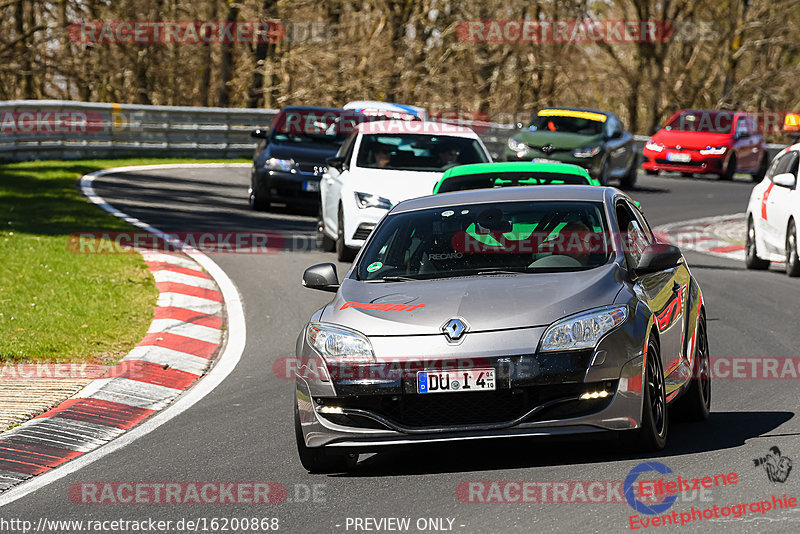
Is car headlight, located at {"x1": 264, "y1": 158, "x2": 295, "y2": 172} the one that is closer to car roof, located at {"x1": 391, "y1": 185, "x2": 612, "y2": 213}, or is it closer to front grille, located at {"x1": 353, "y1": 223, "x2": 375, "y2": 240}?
front grille, located at {"x1": 353, "y1": 223, "x2": 375, "y2": 240}

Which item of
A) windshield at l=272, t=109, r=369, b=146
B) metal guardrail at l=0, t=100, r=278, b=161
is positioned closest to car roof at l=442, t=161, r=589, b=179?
windshield at l=272, t=109, r=369, b=146

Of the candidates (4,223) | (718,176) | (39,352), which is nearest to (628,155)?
(718,176)

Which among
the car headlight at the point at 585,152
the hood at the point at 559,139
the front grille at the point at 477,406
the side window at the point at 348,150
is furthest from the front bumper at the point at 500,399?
the hood at the point at 559,139

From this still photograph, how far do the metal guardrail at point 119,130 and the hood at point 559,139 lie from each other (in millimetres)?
2567

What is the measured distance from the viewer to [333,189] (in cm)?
1675

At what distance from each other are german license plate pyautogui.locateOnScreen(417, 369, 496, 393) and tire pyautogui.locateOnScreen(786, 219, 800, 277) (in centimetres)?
1057

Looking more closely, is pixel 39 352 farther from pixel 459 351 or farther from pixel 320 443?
pixel 459 351

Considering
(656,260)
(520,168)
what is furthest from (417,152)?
(656,260)

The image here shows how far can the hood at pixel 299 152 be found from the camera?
69.3 feet

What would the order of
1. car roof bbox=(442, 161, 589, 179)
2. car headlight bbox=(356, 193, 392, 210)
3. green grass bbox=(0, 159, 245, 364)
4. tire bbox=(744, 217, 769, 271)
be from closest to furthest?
green grass bbox=(0, 159, 245, 364) < car roof bbox=(442, 161, 589, 179) < car headlight bbox=(356, 193, 392, 210) < tire bbox=(744, 217, 769, 271)

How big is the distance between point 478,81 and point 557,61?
12.2 feet

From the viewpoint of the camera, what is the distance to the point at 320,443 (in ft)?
22.6

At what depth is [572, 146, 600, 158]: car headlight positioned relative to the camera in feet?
90.1

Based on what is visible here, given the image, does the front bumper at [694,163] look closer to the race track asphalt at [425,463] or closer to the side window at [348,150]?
the side window at [348,150]
